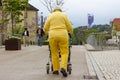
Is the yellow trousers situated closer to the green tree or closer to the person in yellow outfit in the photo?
the person in yellow outfit

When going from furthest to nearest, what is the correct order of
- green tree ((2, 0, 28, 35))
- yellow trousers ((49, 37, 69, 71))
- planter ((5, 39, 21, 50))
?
green tree ((2, 0, 28, 35))
planter ((5, 39, 21, 50))
yellow trousers ((49, 37, 69, 71))

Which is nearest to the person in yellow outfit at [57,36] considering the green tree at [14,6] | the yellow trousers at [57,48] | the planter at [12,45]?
the yellow trousers at [57,48]

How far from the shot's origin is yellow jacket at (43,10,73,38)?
1321 cm

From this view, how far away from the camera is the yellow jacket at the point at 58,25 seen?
13211 millimetres

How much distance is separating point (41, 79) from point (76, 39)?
53.1 meters

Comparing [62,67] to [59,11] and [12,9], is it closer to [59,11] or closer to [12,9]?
[59,11]

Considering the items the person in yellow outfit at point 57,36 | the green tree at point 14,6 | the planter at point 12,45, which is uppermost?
the green tree at point 14,6

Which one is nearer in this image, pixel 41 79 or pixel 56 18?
pixel 41 79

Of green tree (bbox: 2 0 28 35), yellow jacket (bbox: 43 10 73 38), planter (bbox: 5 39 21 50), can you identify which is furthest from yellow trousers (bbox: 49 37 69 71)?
green tree (bbox: 2 0 28 35)

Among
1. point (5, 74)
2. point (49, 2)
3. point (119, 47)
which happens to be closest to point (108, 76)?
point (5, 74)

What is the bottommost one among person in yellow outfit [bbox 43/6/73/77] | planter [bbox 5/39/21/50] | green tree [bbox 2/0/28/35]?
planter [bbox 5/39/21/50]

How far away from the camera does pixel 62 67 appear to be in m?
12.6

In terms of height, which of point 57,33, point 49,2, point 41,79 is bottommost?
point 41,79

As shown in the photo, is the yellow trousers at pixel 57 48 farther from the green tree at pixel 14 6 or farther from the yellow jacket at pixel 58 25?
the green tree at pixel 14 6
